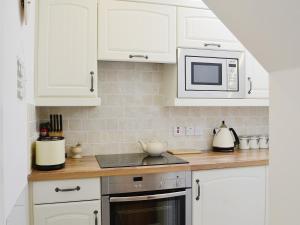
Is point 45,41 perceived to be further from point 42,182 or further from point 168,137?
point 168,137

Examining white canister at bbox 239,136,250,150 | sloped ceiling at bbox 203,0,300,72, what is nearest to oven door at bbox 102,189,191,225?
white canister at bbox 239,136,250,150

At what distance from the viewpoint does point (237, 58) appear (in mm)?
2453

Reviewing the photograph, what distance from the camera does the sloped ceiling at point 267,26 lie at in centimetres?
72

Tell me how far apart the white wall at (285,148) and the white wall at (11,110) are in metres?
0.94

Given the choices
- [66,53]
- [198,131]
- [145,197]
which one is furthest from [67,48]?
[198,131]

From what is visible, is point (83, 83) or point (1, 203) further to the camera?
point (83, 83)

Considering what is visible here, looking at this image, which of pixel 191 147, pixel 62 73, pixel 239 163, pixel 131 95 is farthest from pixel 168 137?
pixel 62 73

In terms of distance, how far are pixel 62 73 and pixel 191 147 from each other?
1396 mm

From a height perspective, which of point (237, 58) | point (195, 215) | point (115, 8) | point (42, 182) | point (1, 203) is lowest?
point (195, 215)

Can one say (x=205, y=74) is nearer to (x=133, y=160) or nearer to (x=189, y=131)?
(x=189, y=131)

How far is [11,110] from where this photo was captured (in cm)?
115

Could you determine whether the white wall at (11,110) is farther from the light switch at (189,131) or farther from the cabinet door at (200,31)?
the light switch at (189,131)

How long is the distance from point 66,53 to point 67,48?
0.04 metres

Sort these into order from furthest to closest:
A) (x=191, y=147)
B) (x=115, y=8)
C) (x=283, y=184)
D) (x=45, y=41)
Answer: (x=191, y=147), (x=115, y=8), (x=45, y=41), (x=283, y=184)
